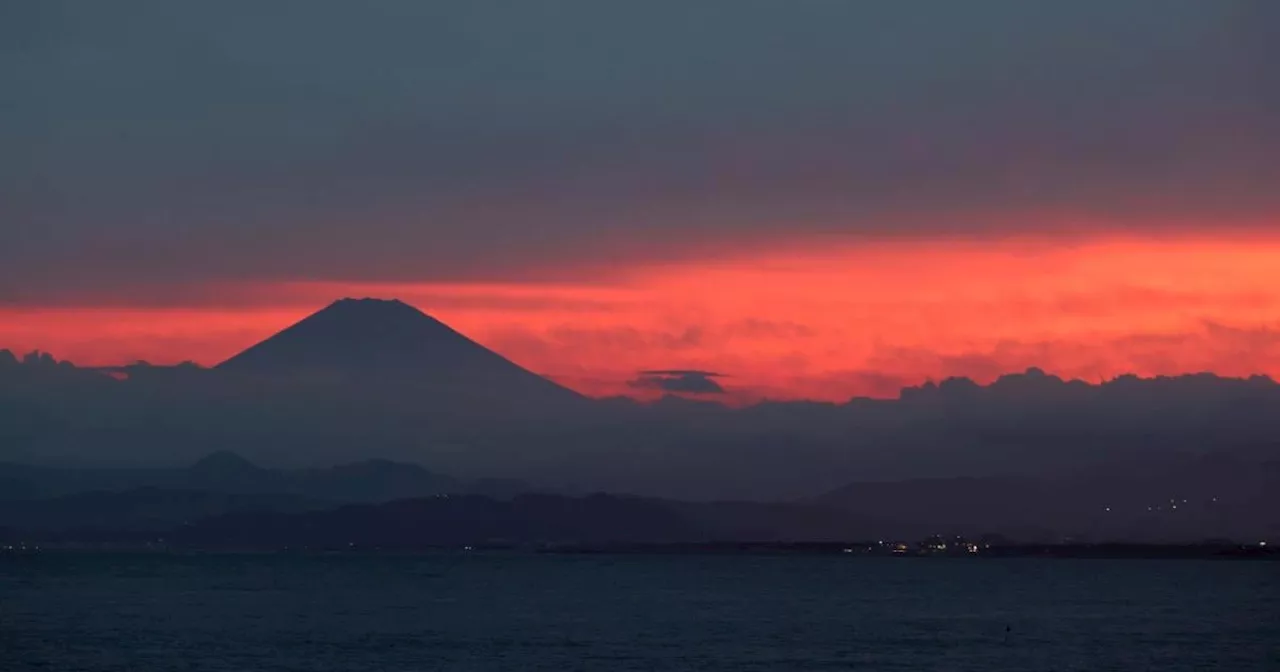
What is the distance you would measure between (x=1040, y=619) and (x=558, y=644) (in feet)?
159

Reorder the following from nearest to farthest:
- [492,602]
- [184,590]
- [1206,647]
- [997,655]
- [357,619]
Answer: [997,655] < [1206,647] < [357,619] < [492,602] < [184,590]

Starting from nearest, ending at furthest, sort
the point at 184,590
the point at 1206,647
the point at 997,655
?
the point at 997,655 < the point at 1206,647 < the point at 184,590

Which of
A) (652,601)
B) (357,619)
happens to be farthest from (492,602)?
(357,619)

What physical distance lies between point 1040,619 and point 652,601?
43.2 metres

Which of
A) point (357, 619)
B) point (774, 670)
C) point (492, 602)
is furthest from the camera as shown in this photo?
point (492, 602)

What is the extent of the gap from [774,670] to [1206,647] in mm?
33501

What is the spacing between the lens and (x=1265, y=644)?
115m

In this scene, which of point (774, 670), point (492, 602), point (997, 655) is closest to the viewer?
point (774, 670)

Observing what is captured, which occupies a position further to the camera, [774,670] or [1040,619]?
[1040,619]

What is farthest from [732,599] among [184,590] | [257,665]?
[257,665]

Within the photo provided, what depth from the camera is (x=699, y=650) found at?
108 m

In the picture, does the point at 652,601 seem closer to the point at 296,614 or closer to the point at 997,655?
the point at 296,614

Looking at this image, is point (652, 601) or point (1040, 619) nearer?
point (1040, 619)

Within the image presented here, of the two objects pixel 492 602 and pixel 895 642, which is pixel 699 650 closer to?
pixel 895 642
